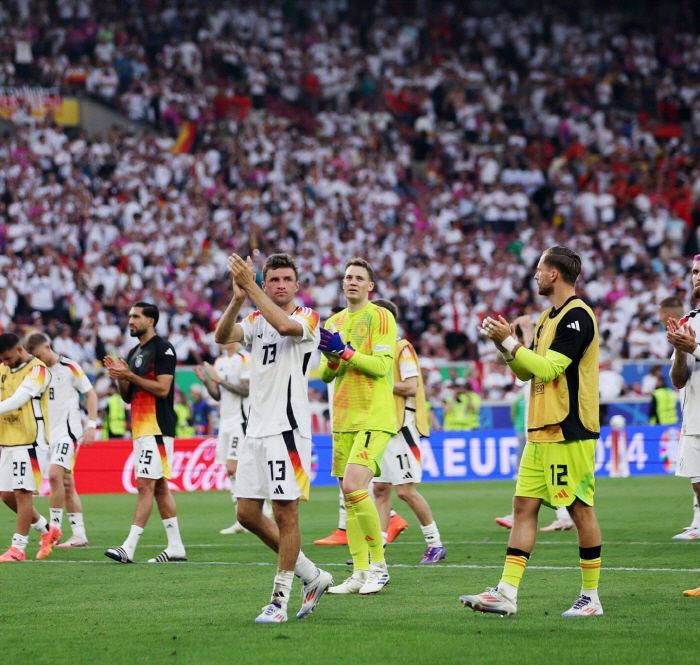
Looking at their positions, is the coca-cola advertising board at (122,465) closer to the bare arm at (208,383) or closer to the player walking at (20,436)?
the bare arm at (208,383)

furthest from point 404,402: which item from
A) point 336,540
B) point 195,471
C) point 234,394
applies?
point 195,471

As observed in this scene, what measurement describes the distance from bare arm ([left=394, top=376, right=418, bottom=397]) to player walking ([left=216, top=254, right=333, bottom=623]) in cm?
386

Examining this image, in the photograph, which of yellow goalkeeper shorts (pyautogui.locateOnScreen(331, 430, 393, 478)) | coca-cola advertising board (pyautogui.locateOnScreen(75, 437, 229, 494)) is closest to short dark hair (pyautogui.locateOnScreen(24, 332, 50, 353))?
yellow goalkeeper shorts (pyautogui.locateOnScreen(331, 430, 393, 478))

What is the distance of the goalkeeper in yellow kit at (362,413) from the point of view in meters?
9.42

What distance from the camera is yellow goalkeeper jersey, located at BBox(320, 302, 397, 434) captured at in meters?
9.66

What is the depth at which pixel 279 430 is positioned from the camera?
26.4 feet

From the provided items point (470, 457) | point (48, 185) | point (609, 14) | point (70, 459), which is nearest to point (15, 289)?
point (48, 185)

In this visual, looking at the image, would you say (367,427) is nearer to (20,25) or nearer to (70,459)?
(70,459)

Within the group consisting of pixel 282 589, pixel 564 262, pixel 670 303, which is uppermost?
pixel 564 262

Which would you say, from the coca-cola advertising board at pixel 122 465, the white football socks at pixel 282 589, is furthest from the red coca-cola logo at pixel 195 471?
the white football socks at pixel 282 589

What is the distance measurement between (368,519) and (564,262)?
2.64 m

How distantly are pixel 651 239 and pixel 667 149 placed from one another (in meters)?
5.03

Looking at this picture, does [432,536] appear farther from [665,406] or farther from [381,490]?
[665,406]

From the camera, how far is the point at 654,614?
8055 mm
